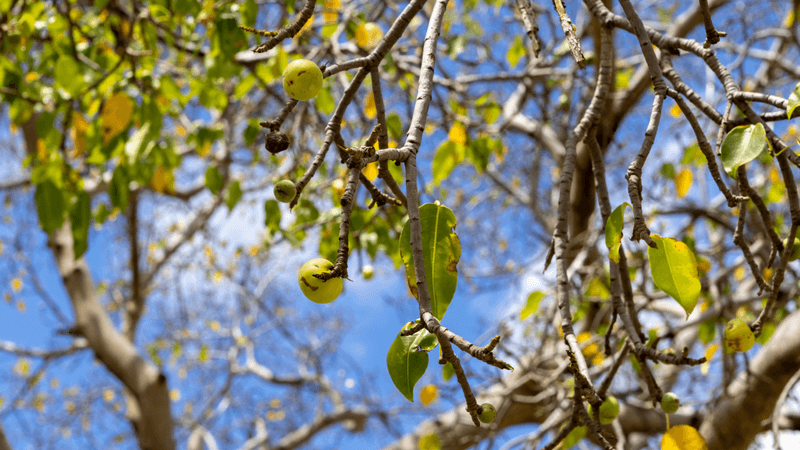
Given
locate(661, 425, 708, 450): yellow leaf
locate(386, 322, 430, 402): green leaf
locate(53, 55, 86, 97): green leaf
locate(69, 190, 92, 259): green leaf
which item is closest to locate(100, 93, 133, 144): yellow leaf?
locate(53, 55, 86, 97): green leaf

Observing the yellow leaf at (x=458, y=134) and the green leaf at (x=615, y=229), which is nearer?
the green leaf at (x=615, y=229)

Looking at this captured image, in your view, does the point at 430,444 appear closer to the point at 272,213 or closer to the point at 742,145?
the point at 742,145

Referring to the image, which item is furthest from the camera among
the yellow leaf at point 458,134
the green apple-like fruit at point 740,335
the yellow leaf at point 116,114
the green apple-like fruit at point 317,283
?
the yellow leaf at point 458,134

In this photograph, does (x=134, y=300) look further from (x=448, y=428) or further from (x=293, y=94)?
(x=293, y=94)

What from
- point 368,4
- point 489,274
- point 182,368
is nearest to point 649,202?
point 489,274

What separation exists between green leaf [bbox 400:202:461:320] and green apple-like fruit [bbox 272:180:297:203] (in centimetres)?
17

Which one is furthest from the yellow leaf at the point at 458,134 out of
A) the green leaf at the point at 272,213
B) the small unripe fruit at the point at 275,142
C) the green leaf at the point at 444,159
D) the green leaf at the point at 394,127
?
the small unripe fruit at the point at 275,142

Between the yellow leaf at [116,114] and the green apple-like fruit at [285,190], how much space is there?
1.37m

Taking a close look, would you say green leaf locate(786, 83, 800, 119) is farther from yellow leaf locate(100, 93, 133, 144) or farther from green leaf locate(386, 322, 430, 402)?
yellow leaf locate(100, 93, 133, 144)

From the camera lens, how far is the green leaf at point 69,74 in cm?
176

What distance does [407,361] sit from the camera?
2.16ft

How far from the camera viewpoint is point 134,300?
14.8 feet

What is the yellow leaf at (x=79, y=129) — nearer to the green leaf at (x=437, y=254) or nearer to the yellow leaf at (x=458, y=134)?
the yellow leaf at (x=458, y=134)

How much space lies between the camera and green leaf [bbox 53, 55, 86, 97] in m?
1.76
